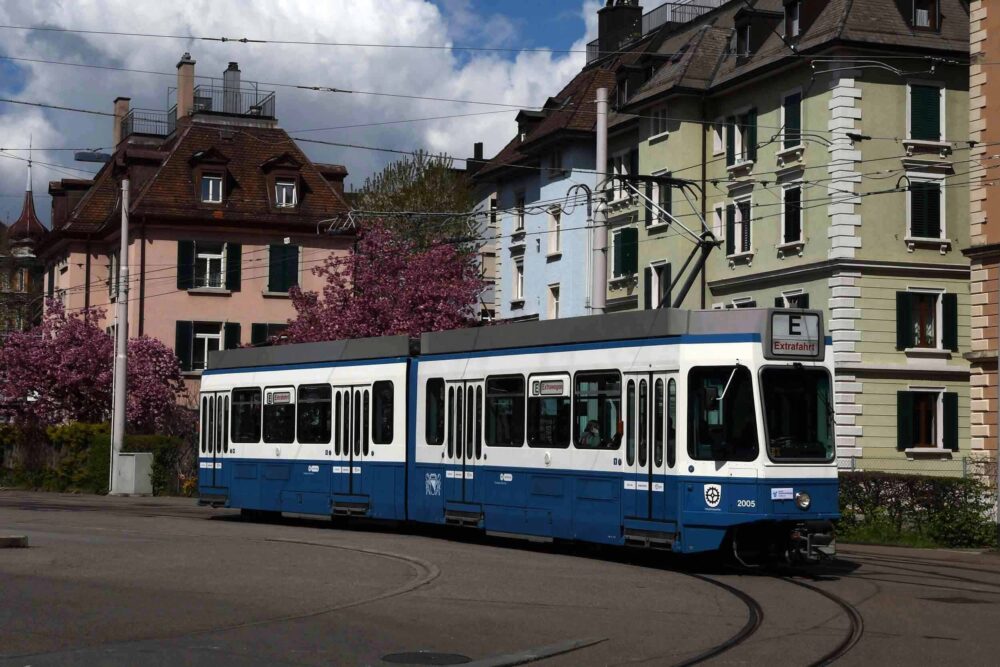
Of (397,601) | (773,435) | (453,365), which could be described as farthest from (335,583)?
(453,365)

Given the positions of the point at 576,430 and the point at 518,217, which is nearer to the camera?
the point at 576,430

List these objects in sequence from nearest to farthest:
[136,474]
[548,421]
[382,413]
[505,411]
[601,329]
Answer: [601,329]
[548,421]
[505,411]
[382,413]
[136,474]

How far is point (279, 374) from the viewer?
27.8m

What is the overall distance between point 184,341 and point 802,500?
4179 cm

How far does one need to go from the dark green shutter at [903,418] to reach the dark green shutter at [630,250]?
35.4 feet

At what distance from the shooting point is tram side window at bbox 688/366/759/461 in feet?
59.8

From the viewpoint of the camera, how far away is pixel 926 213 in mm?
40344

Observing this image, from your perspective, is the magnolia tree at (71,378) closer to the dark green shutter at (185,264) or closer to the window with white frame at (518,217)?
the dark green shutter at (185,264)

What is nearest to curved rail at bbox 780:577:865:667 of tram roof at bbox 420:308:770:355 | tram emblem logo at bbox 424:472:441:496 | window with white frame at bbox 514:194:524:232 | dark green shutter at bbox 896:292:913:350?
tram roof at bbox 420:308:770:355

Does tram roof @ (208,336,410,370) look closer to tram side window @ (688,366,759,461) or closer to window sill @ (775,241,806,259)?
tram side window @ (688,366,759,461)

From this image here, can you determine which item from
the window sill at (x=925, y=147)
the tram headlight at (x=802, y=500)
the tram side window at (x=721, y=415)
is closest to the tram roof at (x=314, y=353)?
the tram side window at (x=721, y=415)

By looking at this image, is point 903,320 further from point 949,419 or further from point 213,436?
point 213,436

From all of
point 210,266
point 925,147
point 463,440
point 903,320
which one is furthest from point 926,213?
point 210,266

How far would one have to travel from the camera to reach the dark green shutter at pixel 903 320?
132 ft
